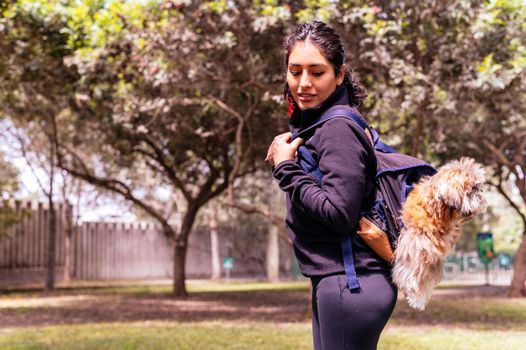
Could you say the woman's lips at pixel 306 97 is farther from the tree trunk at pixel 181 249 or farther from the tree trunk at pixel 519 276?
the tree trunk at pixel 181 249

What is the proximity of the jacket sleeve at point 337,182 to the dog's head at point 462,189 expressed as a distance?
0.24m

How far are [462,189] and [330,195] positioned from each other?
1.26 ft

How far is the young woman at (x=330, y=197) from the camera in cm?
222

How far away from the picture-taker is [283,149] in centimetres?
244

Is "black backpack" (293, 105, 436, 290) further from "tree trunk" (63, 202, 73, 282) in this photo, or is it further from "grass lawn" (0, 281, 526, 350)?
"tree trunk" (63, 202, 73, 282)

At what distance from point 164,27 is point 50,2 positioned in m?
2.81

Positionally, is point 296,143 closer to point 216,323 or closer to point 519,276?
point 216,323

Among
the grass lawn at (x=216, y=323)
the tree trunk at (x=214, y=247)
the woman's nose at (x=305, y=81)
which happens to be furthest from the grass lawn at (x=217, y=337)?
the tree trunk at (x=214, y=247)

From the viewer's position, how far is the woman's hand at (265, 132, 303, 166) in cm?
242

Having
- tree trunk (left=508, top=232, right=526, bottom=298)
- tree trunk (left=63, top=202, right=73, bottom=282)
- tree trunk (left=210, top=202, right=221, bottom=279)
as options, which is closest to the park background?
tree trunk (left=508, top=232, right=526, bottom=298)

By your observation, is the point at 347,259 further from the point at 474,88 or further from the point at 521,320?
the point at 521,320

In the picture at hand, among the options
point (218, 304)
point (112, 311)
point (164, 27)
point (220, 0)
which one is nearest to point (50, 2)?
point (164, 27)

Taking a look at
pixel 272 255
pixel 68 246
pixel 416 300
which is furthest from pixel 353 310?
pixel 272 255

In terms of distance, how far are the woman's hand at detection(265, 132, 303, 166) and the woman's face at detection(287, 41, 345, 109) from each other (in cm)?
12
